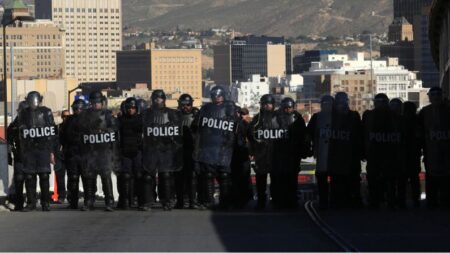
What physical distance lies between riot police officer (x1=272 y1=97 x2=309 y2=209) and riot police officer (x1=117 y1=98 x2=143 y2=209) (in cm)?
195

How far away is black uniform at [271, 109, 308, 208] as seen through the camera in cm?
2325

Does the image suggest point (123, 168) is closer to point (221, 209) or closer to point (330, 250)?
point (221, 209)

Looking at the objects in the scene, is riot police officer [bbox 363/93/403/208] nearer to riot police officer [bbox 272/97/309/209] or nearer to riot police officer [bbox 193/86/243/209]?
riot police officer [bbox 272/97/309/209]

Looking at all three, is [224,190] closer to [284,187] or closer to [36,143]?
[284,187]

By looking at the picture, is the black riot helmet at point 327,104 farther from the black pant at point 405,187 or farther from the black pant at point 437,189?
the black pant at point 437,189

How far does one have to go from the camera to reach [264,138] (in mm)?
23312

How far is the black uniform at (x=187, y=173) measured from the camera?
2341cm

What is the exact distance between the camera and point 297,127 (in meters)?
23.3

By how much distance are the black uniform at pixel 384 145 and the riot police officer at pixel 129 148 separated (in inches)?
127

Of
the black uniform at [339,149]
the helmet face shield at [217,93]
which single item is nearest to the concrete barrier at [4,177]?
the helmet face shield at [217,93]

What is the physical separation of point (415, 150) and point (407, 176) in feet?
1.27

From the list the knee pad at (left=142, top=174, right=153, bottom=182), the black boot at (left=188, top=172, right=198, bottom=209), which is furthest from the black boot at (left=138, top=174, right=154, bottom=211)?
the black boot at (left=188, top=172, right=198, bottom=209)

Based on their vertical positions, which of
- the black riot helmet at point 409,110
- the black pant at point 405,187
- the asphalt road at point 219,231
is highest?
the black riot helmet at point 409,110

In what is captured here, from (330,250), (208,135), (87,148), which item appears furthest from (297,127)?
(330,250)
